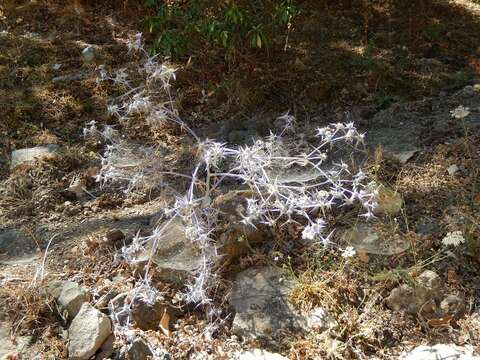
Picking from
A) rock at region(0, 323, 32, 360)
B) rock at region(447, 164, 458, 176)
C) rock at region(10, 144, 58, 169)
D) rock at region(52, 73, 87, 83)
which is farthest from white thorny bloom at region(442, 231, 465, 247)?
rock at region(52, 73, 87, 83)

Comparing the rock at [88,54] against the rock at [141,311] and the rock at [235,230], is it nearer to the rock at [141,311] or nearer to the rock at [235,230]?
the rock at [235,230]

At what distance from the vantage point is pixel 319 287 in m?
2.68

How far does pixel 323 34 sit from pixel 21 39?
118 inches

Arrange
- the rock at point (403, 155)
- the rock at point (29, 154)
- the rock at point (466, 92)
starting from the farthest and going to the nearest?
the rock at point (466, 92) < the rock at point (29, 154) < the rock at point (403, 155)

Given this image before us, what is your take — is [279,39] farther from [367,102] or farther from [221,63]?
[367,102]

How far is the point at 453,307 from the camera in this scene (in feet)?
8.41

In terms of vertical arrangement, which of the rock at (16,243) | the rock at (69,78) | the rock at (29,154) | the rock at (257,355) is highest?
the rock at (69,78)

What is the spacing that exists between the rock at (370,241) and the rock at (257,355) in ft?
2.53

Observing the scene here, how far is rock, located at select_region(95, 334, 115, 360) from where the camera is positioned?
256 cm

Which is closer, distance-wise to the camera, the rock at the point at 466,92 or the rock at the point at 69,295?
the rock at the point at 69,295

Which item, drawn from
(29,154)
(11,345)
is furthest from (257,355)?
(29,154)

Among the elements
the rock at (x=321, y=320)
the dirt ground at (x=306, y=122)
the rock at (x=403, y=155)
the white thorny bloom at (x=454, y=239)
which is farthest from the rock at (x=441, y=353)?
the rock at (x=403, y=155)

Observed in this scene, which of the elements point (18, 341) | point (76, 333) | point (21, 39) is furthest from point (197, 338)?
point (21, 39)

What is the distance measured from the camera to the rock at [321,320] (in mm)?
2551
